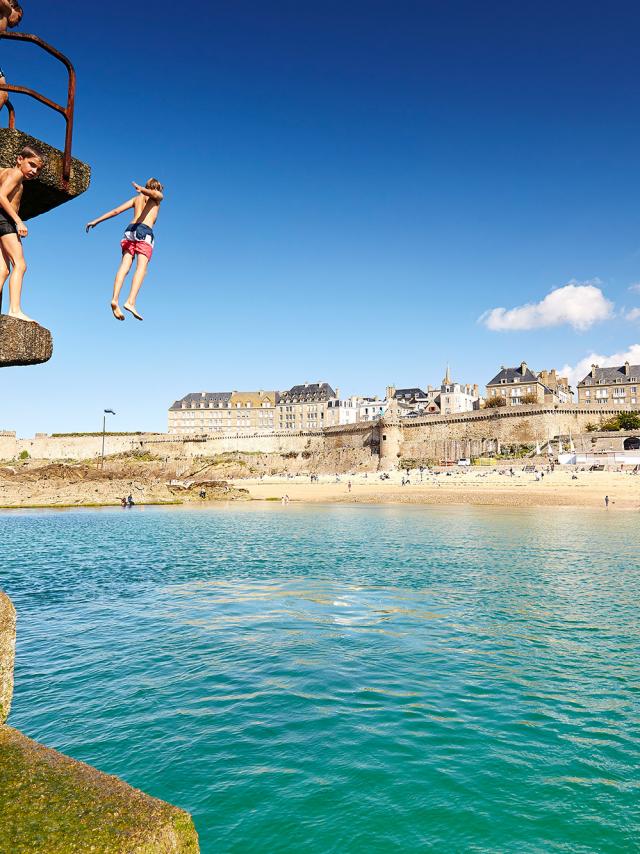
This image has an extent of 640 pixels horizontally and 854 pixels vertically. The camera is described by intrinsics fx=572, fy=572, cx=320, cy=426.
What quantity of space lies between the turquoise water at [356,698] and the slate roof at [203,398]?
12151 centimetres

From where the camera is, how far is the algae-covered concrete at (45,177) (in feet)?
12.2

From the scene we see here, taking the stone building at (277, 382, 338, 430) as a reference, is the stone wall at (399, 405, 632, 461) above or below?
below

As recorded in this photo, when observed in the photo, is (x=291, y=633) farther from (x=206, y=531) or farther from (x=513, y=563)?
(x=206, y=531)

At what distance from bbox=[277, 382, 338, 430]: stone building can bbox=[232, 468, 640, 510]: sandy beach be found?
53.6 meters

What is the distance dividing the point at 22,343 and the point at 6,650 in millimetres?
1819

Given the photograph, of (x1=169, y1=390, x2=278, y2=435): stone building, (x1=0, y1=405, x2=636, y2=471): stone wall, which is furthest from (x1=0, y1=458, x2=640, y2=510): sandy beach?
(x1=169, y1=390, x2=278, y2=435): stone building

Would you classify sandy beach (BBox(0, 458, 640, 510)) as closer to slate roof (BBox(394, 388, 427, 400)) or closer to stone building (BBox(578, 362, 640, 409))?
stone building (BBox(578, 362, 640, 409))

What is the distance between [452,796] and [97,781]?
5.05 m

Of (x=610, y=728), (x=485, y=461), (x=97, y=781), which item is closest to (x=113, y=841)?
(x=97, y=781)

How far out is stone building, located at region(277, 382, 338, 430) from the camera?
5187 inches

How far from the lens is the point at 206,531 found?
3684 cm

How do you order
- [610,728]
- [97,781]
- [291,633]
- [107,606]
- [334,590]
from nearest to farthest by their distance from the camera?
[97,781] < [610,728] < [291,633] < [107,606] < [334,590]

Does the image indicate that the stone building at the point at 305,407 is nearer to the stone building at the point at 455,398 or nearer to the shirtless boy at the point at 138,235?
the stone building at the point at 455,398

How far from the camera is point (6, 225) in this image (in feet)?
12.2
